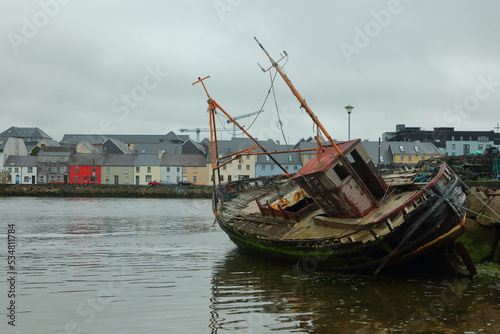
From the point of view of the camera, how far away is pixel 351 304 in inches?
589

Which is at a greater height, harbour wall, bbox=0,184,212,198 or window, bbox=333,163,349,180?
harbour wall, bbox=0,184,212,198

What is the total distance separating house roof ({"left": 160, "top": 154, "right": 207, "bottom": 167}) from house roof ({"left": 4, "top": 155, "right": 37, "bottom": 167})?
89.2ft

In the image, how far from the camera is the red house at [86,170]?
→ 11450 cm

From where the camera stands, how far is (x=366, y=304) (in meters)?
14.9

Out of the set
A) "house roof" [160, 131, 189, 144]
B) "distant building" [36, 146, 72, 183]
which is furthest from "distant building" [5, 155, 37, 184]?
"house roof" [160, 131, 189, 144]

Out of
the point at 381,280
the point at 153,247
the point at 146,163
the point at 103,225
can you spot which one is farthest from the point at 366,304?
the point at 146,163

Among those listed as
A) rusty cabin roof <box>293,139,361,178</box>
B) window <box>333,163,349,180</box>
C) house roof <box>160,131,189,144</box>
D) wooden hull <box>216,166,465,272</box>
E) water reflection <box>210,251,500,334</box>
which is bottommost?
water reflection <box>210,251,500,334</box>

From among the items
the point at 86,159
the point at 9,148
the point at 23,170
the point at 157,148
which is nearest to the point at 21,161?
the point at 23,170

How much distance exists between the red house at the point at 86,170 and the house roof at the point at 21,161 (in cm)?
834

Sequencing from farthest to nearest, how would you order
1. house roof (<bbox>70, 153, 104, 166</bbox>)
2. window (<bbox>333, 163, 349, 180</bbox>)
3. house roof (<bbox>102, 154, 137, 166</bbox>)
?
house roof (<bbox>70, 153, 104, 166</bbox>), house roof (<bbox>102, 154, 137, 166</bbox>), window (<bbox>333, 163, 349, 180</bbox>)

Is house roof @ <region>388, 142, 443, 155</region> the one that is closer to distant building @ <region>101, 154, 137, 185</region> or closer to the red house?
distant building @ <region>101, 154, 137, 185</region>

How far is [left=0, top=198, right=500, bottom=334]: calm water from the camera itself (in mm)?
13078

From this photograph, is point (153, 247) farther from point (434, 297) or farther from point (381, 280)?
point (434, 297)

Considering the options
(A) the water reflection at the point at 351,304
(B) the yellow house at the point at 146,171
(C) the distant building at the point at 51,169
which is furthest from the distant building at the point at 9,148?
(A) the water reflection at the point at 351,304
